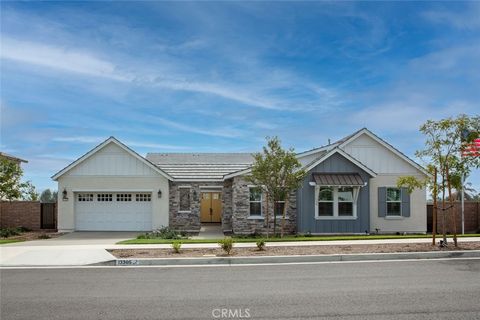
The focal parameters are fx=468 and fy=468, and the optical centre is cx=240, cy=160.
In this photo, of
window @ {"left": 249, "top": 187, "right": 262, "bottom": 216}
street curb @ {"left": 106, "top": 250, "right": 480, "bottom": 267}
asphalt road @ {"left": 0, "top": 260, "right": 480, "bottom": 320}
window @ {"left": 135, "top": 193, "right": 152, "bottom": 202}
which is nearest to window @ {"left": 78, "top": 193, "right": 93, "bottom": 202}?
window @ {"left": 135, "top": 193, "right": 152, "bottom": 202}

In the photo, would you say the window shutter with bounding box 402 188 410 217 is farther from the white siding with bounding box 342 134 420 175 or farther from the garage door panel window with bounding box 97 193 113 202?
the garage door panel window with bounding box 97 193 113 202

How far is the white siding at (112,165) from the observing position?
26328 mm

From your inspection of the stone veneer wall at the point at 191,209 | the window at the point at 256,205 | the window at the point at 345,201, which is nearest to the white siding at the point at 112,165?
the stone veneer wall at the point at 191,209

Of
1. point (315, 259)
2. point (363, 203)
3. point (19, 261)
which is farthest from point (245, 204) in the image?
point (19, 261)

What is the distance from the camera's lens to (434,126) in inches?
640

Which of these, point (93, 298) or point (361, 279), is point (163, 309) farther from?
point (361, 279)

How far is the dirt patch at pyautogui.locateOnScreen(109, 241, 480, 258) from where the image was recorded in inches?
579

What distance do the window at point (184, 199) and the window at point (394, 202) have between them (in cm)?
1107

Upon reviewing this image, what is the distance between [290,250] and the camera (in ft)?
51.1

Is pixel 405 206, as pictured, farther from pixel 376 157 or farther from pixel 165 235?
pixel 165 235

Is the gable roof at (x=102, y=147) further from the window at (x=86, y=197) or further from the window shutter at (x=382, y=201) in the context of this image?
the window shutter at (x=382, y=201)

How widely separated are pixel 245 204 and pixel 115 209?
25.1 feet

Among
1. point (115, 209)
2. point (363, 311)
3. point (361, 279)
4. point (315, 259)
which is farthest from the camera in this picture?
point (115, 209)

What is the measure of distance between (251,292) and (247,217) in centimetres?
1488
